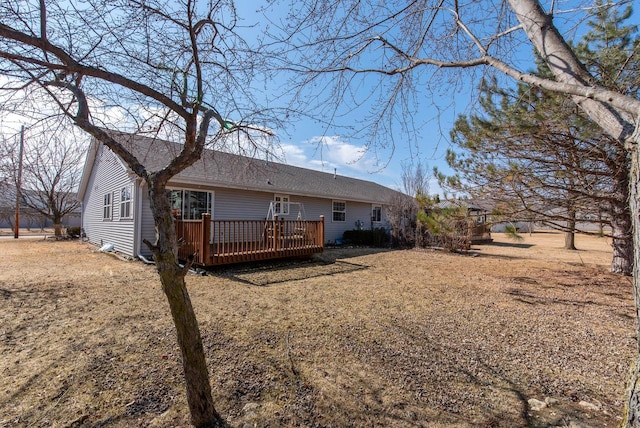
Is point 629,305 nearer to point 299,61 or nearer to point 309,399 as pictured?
point 309,399

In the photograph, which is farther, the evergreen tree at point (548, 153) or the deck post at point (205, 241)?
the deck post at point (205, 241)

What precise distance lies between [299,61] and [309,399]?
3227 mm

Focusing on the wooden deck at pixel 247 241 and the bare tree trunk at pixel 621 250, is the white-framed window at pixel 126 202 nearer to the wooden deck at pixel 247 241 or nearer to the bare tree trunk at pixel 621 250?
the wooden deck at pixel 247 241

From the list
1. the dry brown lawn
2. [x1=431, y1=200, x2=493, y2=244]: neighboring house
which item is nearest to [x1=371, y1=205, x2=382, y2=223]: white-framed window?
[x1=431, y1=200, x2=493, y2=244]: neighboring house

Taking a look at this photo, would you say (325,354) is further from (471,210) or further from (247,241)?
(471,210)

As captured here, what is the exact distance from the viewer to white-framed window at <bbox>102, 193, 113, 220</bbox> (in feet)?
39.4

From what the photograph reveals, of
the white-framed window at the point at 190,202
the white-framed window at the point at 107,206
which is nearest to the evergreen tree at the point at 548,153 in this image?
the white-framed window at the point at 190,202

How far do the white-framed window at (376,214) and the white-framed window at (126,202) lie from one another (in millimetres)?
12649

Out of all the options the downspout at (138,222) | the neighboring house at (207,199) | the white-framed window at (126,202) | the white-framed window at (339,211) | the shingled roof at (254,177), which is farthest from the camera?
the white-framed window at (339,211)

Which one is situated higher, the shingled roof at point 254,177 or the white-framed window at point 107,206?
the shingled roof at point 254,177

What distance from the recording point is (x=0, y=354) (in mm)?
3217

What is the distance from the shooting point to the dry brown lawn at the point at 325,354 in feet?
7.66

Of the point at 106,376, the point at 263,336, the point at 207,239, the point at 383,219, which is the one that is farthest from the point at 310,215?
the point at 106,376

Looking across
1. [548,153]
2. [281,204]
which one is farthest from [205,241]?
[548,153]
